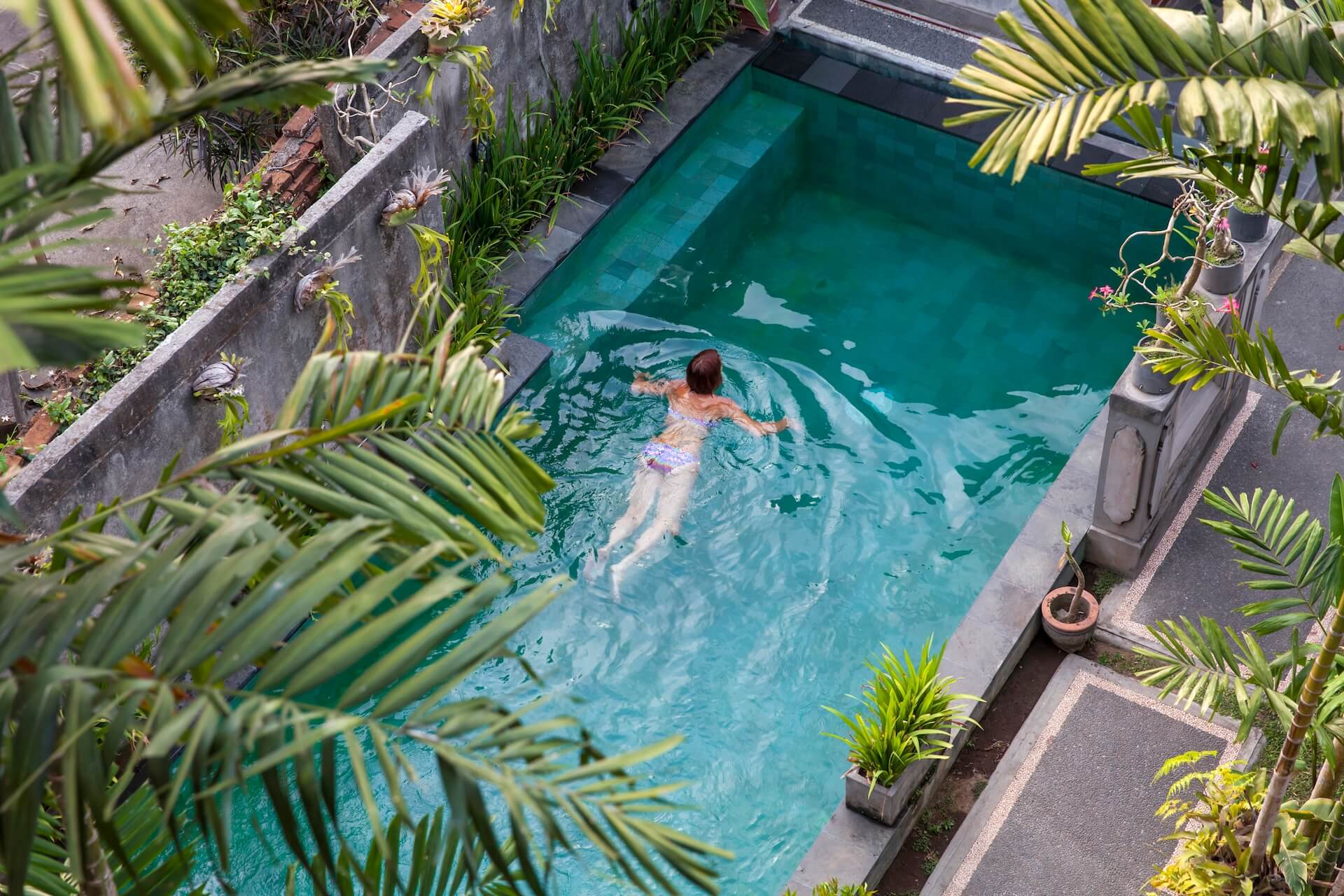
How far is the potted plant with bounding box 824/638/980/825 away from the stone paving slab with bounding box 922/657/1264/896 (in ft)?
1.38

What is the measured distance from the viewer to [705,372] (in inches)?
295

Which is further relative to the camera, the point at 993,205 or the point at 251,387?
the point at 993,205

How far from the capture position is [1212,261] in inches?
251

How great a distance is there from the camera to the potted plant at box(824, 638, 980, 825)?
5.74 meters

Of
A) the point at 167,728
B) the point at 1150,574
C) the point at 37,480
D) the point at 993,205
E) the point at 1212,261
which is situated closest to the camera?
the point at 167,728

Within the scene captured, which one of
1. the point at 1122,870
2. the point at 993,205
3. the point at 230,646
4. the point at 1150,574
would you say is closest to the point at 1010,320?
the point at 993,205

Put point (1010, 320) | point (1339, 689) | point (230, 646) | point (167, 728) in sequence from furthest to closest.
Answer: point (1010, 320) → point (1339, 689) → point (230, 646) → point (167, 728)

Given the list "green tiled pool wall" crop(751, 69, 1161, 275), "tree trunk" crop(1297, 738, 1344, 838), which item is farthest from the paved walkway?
"tree trunk" crop(1297, 738, 1344, 838)

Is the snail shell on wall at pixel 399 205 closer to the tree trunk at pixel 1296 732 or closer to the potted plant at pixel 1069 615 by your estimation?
the potted plant at pixel 1069 615

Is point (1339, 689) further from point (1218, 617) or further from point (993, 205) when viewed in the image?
point (993, 205)

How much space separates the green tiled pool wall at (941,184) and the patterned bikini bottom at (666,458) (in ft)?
9.53

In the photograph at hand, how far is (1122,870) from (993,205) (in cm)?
484

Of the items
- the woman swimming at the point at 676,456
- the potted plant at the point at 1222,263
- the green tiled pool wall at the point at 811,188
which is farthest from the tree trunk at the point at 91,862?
the green tiled pool wall at the point at 811,188

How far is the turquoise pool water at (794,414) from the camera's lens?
668 cm
